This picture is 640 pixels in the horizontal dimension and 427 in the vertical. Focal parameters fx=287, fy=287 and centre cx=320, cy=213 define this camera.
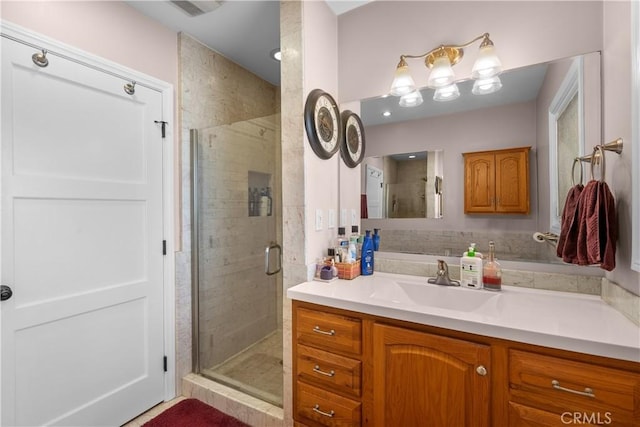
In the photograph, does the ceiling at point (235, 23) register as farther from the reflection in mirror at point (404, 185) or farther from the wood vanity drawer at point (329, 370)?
the wood vanity drawer at point (329, 370)

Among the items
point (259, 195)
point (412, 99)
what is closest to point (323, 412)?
point (259, 195)

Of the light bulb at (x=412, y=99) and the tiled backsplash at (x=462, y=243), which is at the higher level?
the light bulb at (x=412, y=99)

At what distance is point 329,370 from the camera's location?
133 centimetres

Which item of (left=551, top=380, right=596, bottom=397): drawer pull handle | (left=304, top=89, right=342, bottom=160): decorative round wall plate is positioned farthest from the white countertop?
(left=304, top=89, right=342, bottom=160): decorative round wall plate

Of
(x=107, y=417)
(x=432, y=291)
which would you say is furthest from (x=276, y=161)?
(x=107, y=417)

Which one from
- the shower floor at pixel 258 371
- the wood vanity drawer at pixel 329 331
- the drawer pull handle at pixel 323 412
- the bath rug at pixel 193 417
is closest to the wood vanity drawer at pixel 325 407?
the drawer pull handle at pixel 323 412

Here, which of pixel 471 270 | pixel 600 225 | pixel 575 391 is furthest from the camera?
pixel 471 270

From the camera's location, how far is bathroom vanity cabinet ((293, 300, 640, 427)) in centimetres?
87

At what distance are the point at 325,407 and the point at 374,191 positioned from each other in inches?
48.7

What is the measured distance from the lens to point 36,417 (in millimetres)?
1397

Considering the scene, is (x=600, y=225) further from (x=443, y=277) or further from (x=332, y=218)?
(x=332, y=218)

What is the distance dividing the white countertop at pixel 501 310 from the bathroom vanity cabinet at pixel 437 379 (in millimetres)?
41

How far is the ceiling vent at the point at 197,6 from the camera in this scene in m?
1.71

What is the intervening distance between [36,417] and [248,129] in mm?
2006
